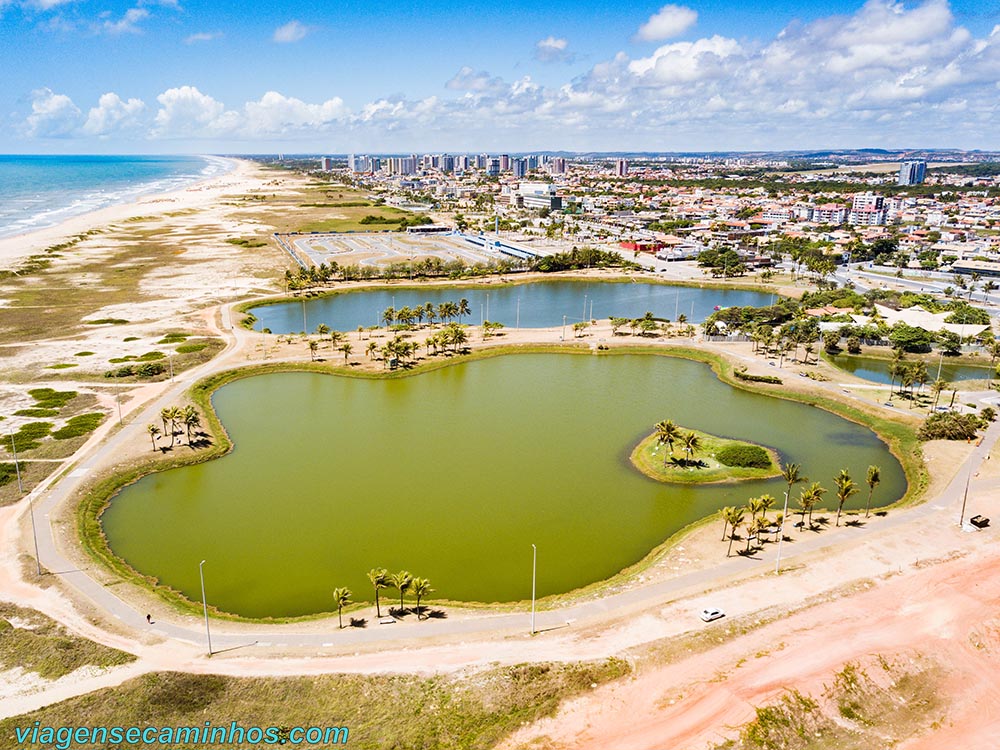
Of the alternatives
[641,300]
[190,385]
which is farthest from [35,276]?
[641,300]

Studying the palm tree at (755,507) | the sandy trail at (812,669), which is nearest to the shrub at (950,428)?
the sandy trail at (812,669)

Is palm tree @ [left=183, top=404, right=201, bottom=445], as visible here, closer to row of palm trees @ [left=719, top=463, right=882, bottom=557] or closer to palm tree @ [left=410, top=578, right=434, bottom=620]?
palm tree @ [left=410, top=578, right=434, bottom=620]

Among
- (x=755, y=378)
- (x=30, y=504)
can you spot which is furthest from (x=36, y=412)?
(x=755, y=378)

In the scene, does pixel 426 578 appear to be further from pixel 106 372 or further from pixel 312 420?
pixel 106 372

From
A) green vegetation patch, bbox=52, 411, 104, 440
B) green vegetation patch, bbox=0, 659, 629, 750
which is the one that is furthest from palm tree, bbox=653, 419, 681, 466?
green vegetation patch, bbox=52, 411, 104, 440

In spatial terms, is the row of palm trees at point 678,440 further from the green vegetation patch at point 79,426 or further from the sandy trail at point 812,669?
the green vegetation patch at point 79,426

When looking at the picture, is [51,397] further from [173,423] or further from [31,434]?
[173,423]
